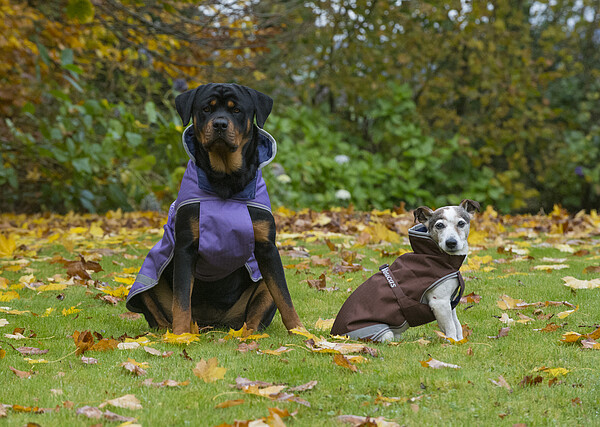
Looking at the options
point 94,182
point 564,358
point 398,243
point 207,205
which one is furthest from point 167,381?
point 94,182

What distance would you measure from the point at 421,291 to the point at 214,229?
1.24 meters

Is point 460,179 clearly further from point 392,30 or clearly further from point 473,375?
point 473,375

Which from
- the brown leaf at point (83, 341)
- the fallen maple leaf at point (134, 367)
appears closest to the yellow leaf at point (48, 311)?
the brown leaf at point (83, 341)

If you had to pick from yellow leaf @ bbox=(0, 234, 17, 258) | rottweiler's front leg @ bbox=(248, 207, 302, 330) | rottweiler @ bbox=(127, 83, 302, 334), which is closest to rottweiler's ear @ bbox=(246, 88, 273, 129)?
rottweiler @ bbox=(127, 83, 302, 334)

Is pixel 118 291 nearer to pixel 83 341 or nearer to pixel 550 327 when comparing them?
pixel 83 341

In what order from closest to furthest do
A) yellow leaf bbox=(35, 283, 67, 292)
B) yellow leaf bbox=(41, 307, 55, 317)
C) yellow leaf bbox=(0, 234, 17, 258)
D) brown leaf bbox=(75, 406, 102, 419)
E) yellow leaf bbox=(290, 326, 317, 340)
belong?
brown leaf bbox=(75, 406, 102, 419) < yellow leaf bbox=(290, 326, 317, 340) < yellow leaf bbox=(41, 307, 55, 317) < yellow leaf bbox=(35, 283, 67, 292) < yellow leaf bbox=(0, 234, 17, 258)

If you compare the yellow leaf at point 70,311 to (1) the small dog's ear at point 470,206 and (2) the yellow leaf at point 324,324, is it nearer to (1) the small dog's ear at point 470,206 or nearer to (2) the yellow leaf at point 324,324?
(2) the yellow leaf at point 324,324

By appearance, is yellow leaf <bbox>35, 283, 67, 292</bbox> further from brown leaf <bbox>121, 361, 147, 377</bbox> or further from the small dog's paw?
the small dog's paw

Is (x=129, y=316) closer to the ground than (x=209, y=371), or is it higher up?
closer to the ground

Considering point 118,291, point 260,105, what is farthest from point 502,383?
point 118,291

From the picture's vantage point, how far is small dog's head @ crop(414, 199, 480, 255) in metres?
3.60

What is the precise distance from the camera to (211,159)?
3.76 meters

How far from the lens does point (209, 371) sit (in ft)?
9.59

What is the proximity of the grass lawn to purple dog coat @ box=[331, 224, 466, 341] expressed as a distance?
0.41 ft
